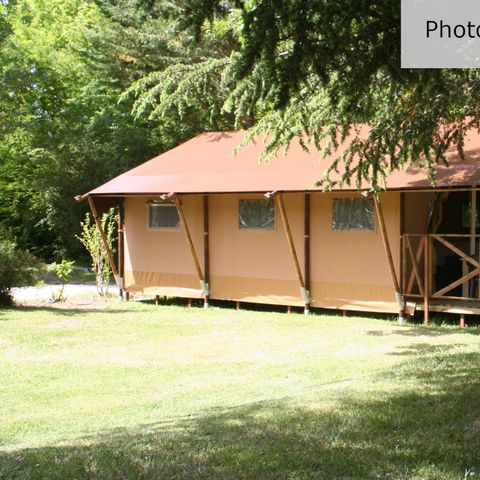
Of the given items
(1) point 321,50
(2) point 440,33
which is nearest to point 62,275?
(1) point 321,50

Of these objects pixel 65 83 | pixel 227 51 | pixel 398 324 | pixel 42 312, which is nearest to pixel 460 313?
pixel 398 324

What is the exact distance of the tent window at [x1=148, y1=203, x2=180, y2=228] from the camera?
53.5 ft

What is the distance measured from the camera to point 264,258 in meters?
14.8

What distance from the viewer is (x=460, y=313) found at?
41.1 ft

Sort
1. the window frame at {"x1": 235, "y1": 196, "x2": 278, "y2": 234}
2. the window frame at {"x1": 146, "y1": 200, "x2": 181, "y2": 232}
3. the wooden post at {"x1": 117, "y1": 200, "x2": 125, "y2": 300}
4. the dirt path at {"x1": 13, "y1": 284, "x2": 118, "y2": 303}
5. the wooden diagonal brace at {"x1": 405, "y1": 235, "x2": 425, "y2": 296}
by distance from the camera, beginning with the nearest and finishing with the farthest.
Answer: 1. the wooden diagonal brace at {"x1": 405, "y1": 235, "x2": 425, "y2": 296}
2. the window frame at {"x1": 235, "y1": 196, "x2": 278, "y2": 234}
3. the window frame at {"x1": 146, "y1": 200, "x2": 181, "y2": 232}
4. the wooden post at {"x1": 117, "y1": 200, "x2": 125, "y2": 300}
5. the dirt path at {"x1": 13, "y1": 284, "x2": 118, "y2": 303}

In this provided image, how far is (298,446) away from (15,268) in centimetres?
1189

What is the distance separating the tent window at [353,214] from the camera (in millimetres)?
13570

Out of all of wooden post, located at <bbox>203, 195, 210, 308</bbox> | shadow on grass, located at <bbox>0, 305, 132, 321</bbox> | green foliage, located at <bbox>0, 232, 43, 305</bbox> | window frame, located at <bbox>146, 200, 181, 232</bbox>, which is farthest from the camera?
window frame, located at <bbox>146, 200, 181, 232</bbox>

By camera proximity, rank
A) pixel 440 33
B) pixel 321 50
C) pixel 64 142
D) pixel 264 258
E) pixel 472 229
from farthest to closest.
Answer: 1. pixel 64 142
2. pixel 264 258
3. pixel 472 229
4. pixel 440 33
5. pixel 321 50

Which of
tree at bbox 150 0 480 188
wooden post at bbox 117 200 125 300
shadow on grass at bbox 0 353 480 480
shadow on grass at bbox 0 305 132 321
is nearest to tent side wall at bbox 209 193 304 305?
shadow on grass at bbox 0 305 132 321

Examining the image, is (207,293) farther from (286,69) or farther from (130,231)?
(286,69)

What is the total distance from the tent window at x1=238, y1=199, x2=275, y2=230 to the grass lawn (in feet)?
5.94

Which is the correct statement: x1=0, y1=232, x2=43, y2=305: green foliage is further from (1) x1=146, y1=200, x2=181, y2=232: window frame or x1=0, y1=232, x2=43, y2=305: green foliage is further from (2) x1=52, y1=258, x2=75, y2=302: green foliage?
(1) x1=146, y1=200, x2=181, y2=232: window frame

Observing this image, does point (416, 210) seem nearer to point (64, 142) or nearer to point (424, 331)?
point (424, 331)
